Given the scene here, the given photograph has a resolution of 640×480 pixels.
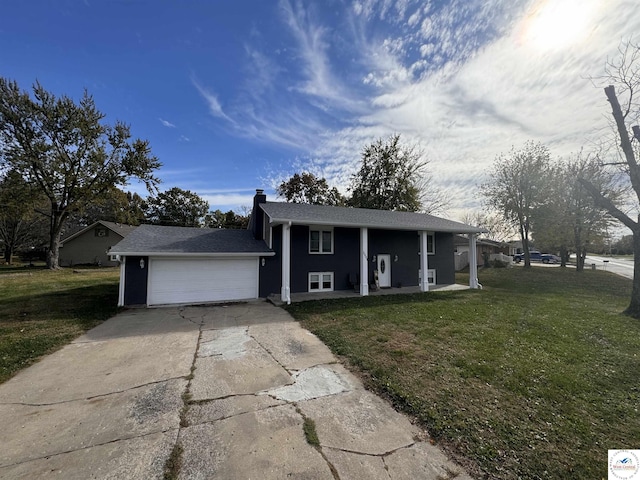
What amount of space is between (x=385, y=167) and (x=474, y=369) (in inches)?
1052

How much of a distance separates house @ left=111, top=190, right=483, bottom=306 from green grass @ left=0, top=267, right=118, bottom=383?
1.57m

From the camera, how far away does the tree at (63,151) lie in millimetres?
20156

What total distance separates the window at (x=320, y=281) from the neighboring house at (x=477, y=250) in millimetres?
16605

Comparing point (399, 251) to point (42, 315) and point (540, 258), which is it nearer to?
point (42, 315)

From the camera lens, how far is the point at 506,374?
4.48 meters

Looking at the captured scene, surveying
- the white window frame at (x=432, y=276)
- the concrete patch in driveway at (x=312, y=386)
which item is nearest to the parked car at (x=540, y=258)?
the white window frame at (x=432, y=276)

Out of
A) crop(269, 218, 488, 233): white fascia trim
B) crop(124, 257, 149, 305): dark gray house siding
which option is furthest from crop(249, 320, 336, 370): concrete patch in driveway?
crop(124, 257, 149, 305): dark gray house siding

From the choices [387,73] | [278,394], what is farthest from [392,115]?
[278,394]

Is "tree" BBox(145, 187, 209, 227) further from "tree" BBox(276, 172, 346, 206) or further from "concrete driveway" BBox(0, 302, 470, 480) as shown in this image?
"concrete driveway" BBox(0, 302, 470, 480)

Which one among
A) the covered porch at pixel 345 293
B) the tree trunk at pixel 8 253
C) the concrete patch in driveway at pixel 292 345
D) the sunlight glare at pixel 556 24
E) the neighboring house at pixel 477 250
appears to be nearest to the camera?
the concrete patch in driveway at pixel 292 345

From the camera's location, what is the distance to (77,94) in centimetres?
2206

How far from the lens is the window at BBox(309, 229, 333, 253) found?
1291 centimetres

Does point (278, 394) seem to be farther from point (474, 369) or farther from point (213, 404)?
point (474, 369)

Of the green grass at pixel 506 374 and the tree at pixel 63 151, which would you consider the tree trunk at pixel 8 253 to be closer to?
the tree at pixel 63 151
